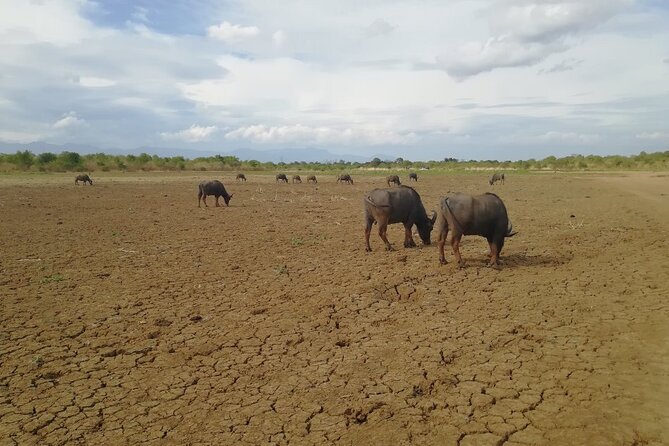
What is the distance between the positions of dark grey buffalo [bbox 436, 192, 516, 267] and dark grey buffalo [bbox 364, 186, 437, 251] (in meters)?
2.06

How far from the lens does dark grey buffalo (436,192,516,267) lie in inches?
371

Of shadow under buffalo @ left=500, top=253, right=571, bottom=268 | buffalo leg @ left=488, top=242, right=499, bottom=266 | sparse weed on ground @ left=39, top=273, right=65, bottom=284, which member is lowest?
shadow under buffalo @ left=500, top=253, right=571, bottom=268

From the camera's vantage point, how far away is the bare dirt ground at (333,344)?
4.35 metres

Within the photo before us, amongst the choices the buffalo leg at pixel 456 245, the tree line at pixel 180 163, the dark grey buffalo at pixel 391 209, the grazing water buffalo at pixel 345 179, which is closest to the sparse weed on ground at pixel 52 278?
the dark grey buffalo at pixel 391 209

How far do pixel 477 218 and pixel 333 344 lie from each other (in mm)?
4766

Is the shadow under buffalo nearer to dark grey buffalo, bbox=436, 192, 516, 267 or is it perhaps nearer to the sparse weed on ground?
dark grey buffalo, bbox=436, 192, 516, 267

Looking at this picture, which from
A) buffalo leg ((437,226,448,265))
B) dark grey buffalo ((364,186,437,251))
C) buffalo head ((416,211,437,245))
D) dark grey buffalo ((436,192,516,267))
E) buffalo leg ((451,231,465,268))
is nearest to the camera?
dark grey buffalo ((436,192,516,267))

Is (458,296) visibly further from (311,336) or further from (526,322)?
(311,336)

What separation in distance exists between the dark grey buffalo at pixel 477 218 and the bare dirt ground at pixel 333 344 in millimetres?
585

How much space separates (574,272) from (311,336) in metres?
5.86

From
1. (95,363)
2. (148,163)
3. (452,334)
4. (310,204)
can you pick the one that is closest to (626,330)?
(452,334)

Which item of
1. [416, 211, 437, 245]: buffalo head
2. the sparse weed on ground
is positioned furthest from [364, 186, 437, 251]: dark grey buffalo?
the sparse weed on ground

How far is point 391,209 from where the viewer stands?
38.0 ft

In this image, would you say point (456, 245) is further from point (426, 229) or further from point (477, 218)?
point (426, 229)
